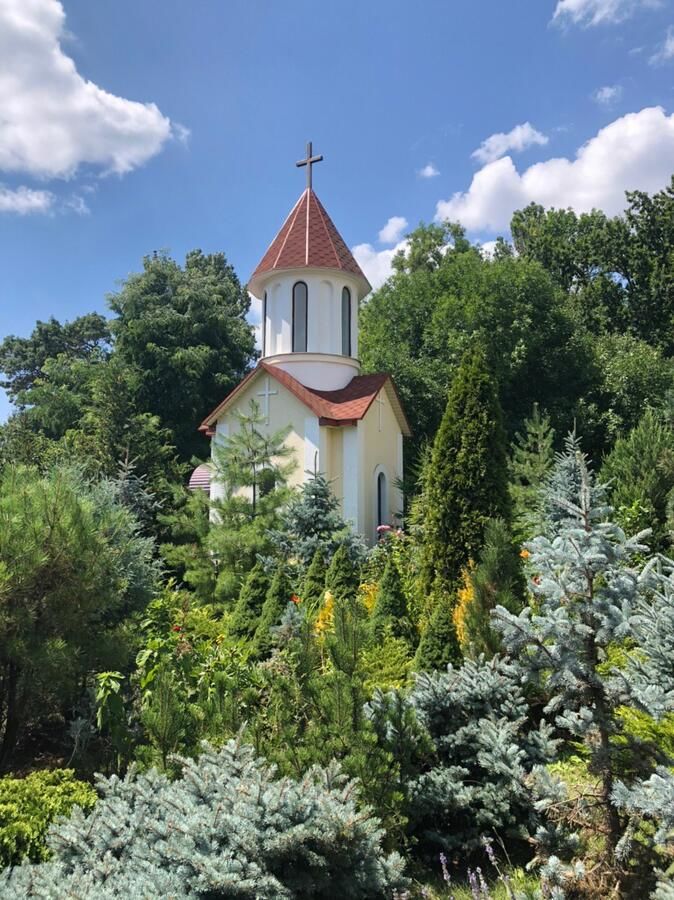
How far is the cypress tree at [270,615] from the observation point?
6711 mm

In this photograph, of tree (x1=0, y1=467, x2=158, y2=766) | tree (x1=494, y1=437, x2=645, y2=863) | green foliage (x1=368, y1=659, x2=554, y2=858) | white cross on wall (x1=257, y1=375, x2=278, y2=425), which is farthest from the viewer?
white cross on wall (x1=257, y1=375, x2=278, y2=425)

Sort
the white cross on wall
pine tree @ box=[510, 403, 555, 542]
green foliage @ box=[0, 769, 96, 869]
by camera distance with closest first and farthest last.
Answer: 1. green foliage @ box=[0, 769, 96, 869]
2. pine tree @ box=[510, 403, 555, 542]
3. the white cross on wall

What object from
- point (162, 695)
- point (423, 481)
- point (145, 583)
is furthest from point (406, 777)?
point (423, 481)

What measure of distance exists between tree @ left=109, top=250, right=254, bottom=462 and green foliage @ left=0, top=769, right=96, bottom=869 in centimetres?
1970

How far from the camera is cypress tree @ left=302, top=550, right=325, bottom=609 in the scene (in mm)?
8633

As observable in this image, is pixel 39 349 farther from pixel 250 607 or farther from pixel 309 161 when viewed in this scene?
pixel 250 607

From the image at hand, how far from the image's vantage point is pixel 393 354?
21.3 metres

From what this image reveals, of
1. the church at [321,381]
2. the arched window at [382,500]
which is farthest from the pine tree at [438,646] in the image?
the arched window at [382,500]

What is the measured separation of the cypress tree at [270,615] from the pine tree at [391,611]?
1.04m

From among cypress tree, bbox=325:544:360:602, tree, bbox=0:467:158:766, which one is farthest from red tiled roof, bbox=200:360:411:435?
tree, bbox=0:467:158:766

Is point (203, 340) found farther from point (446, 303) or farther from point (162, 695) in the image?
point (162, 695)

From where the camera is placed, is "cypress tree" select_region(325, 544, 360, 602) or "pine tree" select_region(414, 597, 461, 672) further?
"cypress tree" select_region(325, 544, 360, 602)

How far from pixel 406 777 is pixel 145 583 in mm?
3805

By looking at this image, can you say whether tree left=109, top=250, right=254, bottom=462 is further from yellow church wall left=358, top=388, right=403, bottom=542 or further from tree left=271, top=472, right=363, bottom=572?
tree left=271, top=472, right=363, bottom=572
